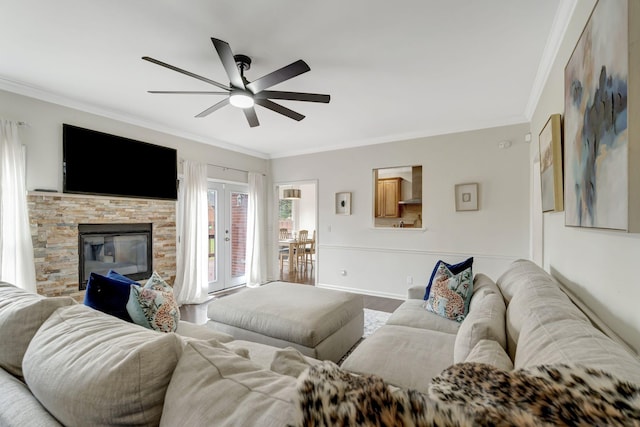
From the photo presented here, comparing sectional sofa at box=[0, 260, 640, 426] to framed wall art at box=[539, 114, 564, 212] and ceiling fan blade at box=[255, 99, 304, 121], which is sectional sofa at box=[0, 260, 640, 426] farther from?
ceiling fan blade at box=[255, 99, 304, 121]

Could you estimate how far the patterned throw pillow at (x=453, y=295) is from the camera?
2281 mm

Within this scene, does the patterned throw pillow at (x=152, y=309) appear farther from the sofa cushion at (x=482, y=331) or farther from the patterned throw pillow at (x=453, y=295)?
the patterned throw pillow at (x=453, y=295)

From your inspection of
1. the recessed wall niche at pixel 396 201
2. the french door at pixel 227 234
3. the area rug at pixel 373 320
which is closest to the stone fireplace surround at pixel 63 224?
the french door at pixel 227 234

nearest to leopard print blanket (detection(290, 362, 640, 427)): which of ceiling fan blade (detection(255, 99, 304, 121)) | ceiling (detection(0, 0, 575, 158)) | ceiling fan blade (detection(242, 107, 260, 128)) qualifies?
ceiling (detection(0, 0, 575, 158))

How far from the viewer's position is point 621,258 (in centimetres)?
105

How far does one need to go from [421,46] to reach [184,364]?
8.27ft

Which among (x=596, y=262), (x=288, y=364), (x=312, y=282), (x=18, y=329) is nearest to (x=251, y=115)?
(x=18, y=329)

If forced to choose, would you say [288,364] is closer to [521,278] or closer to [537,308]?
[537,308]

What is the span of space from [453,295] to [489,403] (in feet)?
6.50

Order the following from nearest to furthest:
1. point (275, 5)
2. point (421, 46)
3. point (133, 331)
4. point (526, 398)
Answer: point (526, 398)
point (133, 331)
point (275, 5)
point (421, 46)

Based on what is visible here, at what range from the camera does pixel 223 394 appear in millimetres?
621

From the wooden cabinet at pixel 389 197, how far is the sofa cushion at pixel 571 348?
541 cm

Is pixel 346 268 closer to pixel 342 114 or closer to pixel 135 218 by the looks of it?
pixel 342 114

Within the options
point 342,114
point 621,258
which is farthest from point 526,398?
point 342,114
